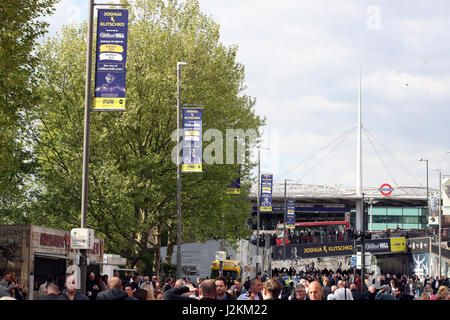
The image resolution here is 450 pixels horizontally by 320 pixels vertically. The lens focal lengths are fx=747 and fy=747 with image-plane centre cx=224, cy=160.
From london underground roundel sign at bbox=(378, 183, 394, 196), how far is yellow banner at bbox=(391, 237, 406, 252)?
171ft

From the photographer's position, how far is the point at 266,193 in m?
55.2

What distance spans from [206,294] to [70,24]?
31894 mm

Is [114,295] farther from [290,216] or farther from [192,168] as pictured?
[290,216]

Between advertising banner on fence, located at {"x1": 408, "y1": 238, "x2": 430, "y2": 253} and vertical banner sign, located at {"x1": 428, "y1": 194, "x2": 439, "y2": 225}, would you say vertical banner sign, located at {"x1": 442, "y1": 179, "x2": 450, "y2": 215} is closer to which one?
vertical banner sign, located at {"x1": 428, "y1": 194, "x2": 439, "y2": 225}

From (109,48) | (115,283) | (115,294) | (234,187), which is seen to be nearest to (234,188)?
(234,187)

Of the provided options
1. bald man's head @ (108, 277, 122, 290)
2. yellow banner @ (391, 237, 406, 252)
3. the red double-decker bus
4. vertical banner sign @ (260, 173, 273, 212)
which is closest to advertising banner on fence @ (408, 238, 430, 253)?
yellow banner @ (391, 237, 406, 252)

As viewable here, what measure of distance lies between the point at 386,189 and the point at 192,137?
309 ft

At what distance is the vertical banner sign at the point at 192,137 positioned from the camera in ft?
100

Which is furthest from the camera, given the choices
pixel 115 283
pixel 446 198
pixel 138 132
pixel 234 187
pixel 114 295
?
pixel 446 198

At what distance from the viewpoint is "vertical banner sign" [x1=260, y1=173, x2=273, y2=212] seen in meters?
54.8

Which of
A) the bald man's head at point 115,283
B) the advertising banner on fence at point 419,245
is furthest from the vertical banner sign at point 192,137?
the advertising banner on fence at point 419,245
